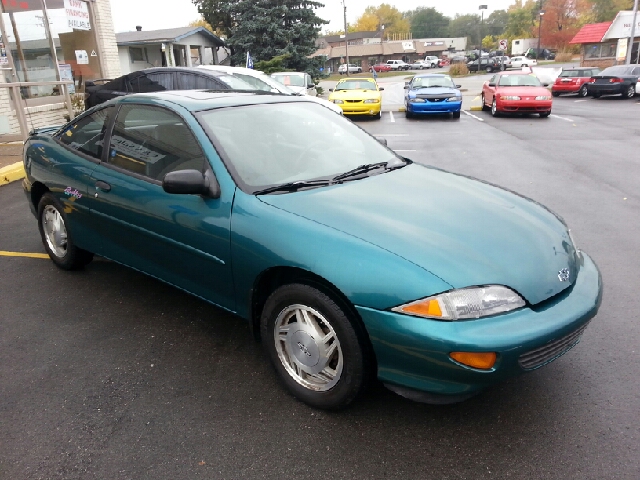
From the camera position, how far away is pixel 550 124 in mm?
15258

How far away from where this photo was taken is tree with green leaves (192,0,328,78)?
30359mm

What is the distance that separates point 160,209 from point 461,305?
6.40 ft

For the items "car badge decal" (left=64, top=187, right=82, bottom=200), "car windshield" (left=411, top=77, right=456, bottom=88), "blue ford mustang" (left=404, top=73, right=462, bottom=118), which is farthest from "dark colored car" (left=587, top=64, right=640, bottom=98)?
"car badge decal" (left=64, top=187, right=82, bottom=200)

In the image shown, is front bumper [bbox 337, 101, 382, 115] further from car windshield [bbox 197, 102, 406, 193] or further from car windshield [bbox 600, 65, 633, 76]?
car windshield [bbox 197, 102, 406, 193]

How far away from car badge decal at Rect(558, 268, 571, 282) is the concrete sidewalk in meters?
8.16

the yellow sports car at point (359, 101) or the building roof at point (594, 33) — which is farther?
the building roof at point (594, 33)

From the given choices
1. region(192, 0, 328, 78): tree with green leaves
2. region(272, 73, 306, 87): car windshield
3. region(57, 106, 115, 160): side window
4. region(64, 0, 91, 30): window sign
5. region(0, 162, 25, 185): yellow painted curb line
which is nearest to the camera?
region(57, 106, 115, 160): side window

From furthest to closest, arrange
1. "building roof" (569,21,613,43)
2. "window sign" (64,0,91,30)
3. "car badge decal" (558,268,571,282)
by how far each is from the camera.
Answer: "building roof" (569,21,613,43) → "window sign" (64,0,91,30) → "car badge decal" (558,268,571,282)

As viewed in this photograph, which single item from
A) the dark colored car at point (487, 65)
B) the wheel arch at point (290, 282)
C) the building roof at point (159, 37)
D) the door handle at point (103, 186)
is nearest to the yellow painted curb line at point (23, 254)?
the door handle at point (103, 186)

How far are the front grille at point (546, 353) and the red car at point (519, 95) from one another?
615 inches

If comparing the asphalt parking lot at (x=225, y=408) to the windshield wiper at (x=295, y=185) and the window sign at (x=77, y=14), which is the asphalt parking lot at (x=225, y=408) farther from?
the window sign at (x=77, y=14)

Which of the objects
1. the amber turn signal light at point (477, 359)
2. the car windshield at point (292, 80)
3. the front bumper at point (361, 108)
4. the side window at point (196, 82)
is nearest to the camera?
the amber turn signal light at point (477, 359)

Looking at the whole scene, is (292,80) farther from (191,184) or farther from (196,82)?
(191,184)

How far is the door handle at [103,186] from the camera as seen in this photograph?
12.1ft
